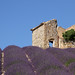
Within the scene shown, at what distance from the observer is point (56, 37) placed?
2877 cm

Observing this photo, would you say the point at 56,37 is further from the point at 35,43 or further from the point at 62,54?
the point at 62,54

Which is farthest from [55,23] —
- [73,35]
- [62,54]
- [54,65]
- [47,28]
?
[54,65]

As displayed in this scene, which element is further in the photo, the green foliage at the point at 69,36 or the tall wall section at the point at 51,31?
the green foliage at the point at 69,36

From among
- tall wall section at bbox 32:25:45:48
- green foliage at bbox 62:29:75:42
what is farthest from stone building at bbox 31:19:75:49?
green foliage at bbox 62:29:75:42

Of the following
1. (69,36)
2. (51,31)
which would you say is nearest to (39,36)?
(51,31)

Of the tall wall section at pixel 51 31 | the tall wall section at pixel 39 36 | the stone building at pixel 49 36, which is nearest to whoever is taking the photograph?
the tall wall section at pixel 39 36

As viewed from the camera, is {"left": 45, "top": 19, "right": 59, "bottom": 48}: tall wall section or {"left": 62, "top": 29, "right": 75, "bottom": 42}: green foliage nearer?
{"left": 45, "top": 19, "right": 59, "bottom": 48}: tall wall section

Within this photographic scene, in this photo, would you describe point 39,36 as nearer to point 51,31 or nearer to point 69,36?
point 51,31

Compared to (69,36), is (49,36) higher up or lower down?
lower down

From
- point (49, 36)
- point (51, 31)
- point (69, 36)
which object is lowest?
point (49, 36)

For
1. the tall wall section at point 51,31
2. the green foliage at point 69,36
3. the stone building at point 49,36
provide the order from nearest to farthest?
the stone building at point 49,36
the tall wall section at point 51,31
the green foliage at point 69,36

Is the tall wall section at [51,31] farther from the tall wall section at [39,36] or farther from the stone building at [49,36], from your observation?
the tall wall section at [39,36]

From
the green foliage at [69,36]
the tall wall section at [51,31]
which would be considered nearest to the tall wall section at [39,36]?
the tall wall section at [51,31]

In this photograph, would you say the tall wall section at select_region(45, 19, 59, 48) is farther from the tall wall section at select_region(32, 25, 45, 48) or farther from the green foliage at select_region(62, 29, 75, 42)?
the green foliage at select_region(62, 29, 75, 42)
